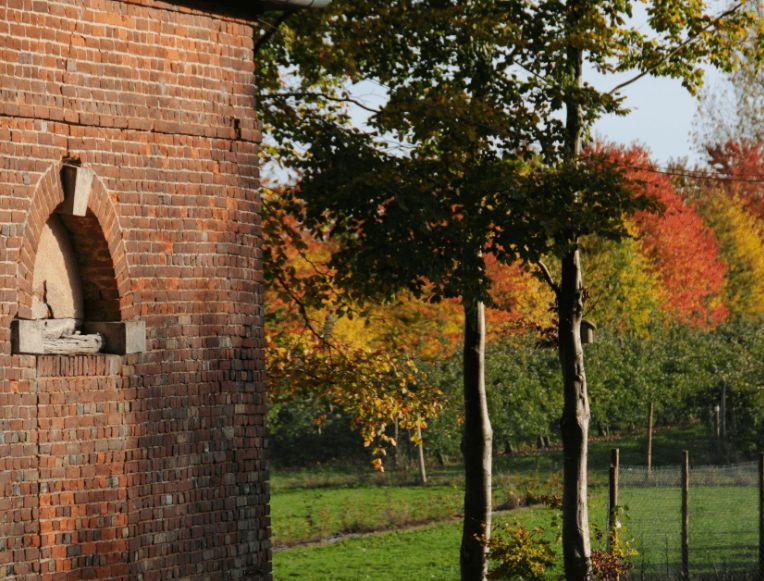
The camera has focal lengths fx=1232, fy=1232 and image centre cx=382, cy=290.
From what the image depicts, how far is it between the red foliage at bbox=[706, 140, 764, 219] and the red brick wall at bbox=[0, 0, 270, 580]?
50.6 meters

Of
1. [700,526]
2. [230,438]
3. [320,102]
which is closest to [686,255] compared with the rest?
[700,526]

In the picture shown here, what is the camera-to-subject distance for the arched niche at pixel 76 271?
29.5 ft

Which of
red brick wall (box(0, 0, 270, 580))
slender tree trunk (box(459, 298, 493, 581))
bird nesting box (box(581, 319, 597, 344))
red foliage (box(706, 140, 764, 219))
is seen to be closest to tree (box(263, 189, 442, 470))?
slender tree trunk (box(459, 298, 493, 581))

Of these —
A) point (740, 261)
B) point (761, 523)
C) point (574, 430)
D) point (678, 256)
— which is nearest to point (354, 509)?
point (761, 523)

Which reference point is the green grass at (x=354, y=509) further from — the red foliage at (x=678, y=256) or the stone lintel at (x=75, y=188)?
the stone lintel at (x=75, y=188)

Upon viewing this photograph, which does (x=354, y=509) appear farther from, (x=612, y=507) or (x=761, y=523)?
(x=761, y=523)

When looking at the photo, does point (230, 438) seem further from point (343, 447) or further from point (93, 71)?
point (343, 447)

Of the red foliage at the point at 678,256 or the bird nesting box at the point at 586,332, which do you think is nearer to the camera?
the bird nesting box at the point at 586,332

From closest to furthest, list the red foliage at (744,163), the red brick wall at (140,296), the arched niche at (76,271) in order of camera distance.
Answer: the red brick wall at (140,296)
the arched niche at (76,271)
the red foliage at (744,163)

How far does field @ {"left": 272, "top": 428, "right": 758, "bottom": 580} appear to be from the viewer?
1831cm

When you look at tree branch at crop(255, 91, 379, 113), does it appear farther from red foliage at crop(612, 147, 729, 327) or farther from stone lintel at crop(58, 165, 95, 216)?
red foliage at crop(612, 147, 729, 327)

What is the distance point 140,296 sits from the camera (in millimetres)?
9602

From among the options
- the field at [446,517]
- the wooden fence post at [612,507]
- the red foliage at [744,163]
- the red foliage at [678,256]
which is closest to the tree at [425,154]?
the wooden fence post at [612,507]

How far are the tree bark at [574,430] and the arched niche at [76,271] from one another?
7024mm
